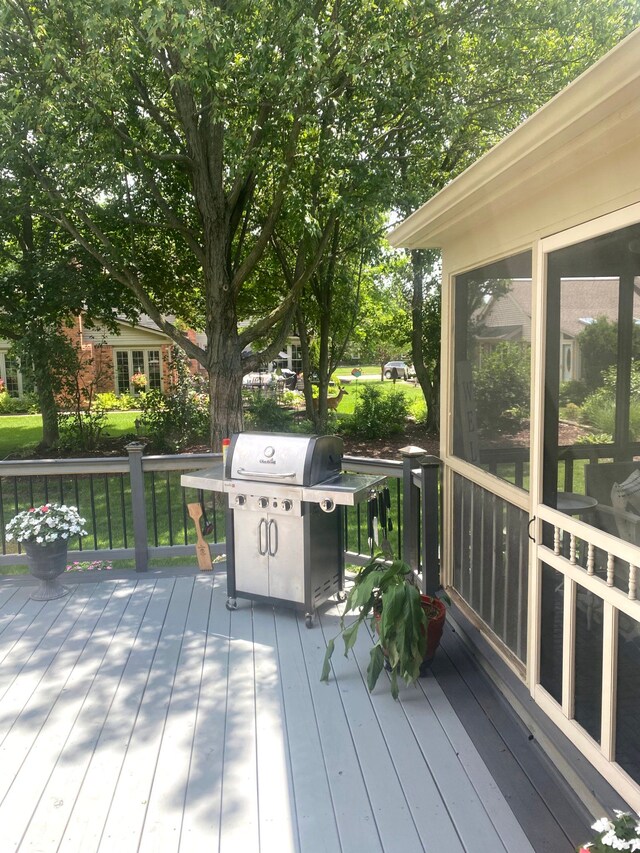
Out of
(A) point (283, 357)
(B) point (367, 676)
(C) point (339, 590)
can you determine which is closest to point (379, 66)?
(C) point (339, 590)

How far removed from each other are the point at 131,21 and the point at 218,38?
3.46 feet

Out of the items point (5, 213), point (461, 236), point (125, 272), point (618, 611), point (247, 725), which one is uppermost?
point (5, 213)

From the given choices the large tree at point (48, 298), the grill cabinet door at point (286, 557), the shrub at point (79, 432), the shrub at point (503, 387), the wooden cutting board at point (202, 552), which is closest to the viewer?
the shrub at point (503, 387)

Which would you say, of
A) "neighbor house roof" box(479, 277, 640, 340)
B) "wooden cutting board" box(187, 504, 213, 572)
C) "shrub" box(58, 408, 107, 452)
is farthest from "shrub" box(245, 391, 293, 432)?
"neighbor house roof" box(479, 277, 640, 340)

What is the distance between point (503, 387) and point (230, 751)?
1972mm

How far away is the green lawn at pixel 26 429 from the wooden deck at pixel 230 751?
855cm

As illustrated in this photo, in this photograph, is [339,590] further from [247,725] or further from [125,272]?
[125,272]

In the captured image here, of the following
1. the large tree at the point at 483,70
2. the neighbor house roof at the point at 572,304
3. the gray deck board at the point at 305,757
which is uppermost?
the large tree at the point at 483,70

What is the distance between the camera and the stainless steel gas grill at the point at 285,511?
A: 3533 millimetres

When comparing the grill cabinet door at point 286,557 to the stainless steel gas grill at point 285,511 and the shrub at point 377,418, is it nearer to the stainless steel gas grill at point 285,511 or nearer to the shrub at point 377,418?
the stainless steel gas grill at point 285,511

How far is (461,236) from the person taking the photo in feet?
11.3

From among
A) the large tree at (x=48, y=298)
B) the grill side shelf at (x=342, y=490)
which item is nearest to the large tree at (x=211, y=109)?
the large tree at (x=48, y=298)

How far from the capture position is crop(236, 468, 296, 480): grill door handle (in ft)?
11.6

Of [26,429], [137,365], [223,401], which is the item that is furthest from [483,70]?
[137,365]
